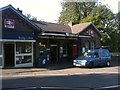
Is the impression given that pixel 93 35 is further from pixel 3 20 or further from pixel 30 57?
pixel 3 20

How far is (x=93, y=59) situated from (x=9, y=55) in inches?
334

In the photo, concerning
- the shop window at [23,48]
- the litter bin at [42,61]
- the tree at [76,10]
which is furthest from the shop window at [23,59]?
the tree at [76,10]

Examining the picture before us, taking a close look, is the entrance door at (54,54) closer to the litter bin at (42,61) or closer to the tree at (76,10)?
the litter bin at (42,61)

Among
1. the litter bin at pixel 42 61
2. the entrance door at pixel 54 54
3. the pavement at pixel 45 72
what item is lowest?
the pavement at pixel 45 72

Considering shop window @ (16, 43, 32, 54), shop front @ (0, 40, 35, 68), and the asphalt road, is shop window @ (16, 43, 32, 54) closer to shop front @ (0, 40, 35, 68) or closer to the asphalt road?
shop front @ (0, 40, 35, 68)

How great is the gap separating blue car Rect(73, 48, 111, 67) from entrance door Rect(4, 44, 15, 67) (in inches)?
250

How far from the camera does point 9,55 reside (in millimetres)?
27234

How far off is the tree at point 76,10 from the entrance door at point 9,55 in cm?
3316

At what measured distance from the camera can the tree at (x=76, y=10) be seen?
59.6m

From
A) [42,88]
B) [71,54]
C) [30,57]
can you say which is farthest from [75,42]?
[42,88]

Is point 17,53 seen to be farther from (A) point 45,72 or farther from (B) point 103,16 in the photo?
(B) point 103,16

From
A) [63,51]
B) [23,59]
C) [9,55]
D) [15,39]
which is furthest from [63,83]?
[63,51]

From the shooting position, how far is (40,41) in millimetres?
30375

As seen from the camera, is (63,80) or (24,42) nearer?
(63,80)
